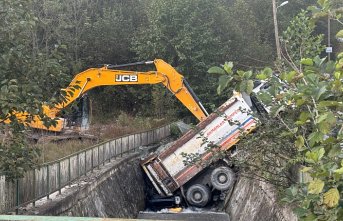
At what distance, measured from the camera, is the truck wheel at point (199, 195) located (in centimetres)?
1700

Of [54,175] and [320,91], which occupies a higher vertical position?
[320,91]

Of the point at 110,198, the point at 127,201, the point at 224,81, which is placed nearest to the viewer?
the point at 224,81

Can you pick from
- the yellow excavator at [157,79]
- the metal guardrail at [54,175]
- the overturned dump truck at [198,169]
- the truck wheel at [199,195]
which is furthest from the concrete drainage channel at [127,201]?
the yellow excavator at [157,79]

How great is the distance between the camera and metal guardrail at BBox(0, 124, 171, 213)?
29.9 ft

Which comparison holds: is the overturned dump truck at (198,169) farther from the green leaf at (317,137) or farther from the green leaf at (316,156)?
the green leaf at (316,156)

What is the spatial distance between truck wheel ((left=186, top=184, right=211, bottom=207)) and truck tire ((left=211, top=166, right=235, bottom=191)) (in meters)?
0.41

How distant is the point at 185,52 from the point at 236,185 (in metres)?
16.1

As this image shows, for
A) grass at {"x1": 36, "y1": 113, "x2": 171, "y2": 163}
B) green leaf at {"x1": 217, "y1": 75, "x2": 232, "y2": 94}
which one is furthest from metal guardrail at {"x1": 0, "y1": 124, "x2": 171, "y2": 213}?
green leaf at {"x1": 217, "y1": 75, "x2": 232, "y2": 94}

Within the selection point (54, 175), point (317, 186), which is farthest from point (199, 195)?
point (317, 186)

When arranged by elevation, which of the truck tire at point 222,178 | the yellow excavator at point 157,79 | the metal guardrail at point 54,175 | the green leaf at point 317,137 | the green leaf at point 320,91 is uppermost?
the yellow excavator at point 157,79

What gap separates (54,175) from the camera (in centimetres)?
1147

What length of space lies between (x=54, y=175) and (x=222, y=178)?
7183mm

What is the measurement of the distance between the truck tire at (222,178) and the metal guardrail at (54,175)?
396 centimetres

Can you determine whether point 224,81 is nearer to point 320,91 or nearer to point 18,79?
point 320,91
